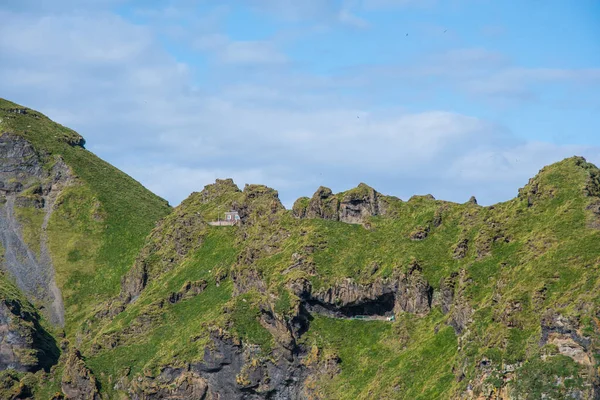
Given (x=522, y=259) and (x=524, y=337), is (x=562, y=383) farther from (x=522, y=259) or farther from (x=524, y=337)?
(x=522, y=259)

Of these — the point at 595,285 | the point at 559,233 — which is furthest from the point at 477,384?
the point at 559,233

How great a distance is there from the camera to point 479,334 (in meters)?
187

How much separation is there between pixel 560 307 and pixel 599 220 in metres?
26.5

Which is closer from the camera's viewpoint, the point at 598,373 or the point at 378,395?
the point at 598,373

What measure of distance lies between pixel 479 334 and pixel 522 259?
1864cm

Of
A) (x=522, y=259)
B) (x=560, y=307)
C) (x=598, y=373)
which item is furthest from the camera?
(x=522, y=259)

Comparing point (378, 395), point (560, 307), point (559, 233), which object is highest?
point (559, 233)

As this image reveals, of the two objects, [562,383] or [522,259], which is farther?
[522,259]

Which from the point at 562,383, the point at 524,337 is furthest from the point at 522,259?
the point at 562,383

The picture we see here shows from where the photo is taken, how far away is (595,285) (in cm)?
17325

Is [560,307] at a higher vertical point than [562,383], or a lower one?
higher

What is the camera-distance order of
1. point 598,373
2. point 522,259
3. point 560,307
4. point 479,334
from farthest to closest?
point 522,259 < point 479,334 < point 560,307 < point 598,373

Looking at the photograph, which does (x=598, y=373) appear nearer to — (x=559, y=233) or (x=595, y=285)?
(x=595, y=285)

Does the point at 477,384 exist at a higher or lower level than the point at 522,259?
lower
